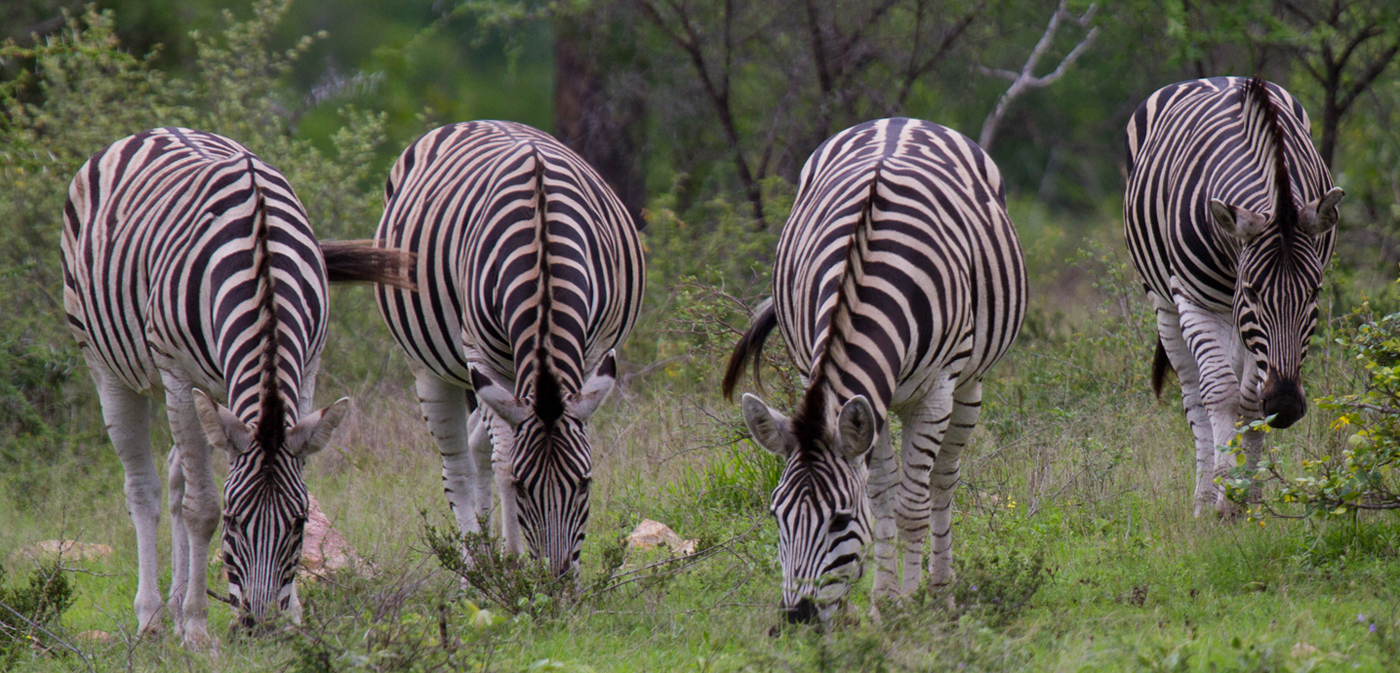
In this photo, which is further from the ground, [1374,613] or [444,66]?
[1374,613]

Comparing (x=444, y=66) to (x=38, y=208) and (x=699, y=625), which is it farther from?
(x=699, y=625)

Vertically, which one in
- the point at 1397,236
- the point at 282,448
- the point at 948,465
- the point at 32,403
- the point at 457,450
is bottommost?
the point at 32,403

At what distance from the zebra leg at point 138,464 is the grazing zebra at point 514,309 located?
1309 mm

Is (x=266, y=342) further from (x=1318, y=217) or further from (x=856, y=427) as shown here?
(x=1318, y=217)

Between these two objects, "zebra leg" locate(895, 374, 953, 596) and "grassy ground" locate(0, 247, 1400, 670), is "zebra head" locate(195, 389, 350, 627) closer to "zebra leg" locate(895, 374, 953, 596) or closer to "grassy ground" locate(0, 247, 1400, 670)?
"grassy ground" locate(0, 247, 1400, 670)

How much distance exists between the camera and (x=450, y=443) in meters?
5.90

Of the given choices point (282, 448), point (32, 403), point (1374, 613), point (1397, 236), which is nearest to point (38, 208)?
point (32, 403)

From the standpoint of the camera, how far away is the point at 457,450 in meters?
5.93

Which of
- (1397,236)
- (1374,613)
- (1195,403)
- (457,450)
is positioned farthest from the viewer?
(1397,236)

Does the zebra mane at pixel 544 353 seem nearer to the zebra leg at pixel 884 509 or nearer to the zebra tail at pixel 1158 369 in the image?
the zebra leg at pixel 884 509

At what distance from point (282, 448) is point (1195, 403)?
4686 mm

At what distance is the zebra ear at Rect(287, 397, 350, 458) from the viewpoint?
14.2 feet

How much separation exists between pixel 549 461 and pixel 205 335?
1.57 metres

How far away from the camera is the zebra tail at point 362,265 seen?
538cm
